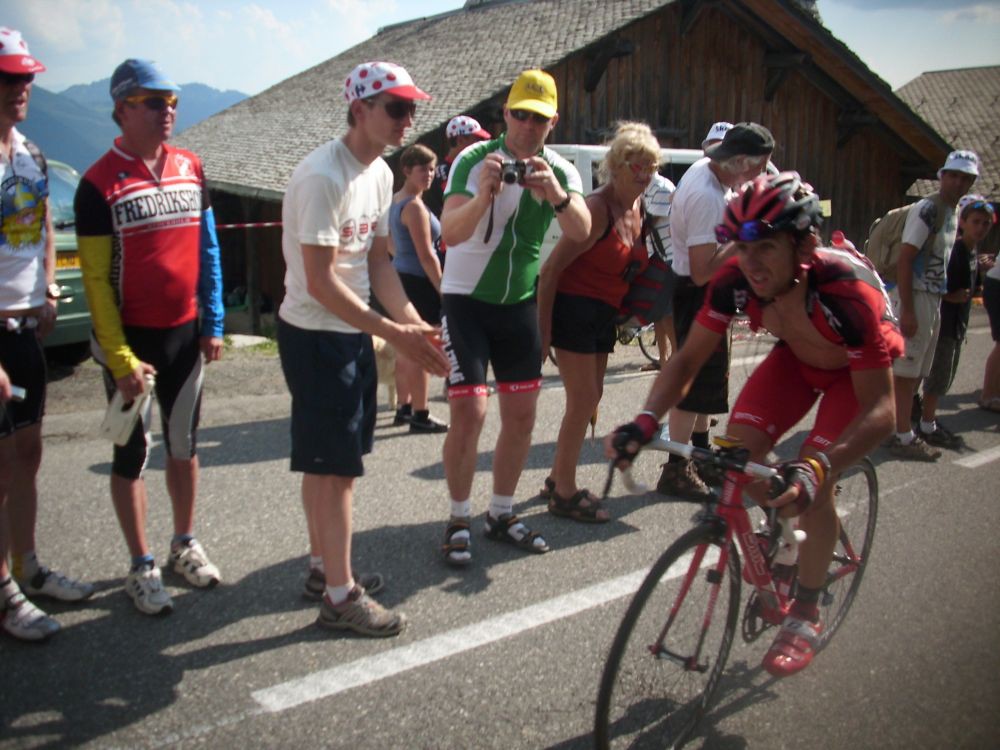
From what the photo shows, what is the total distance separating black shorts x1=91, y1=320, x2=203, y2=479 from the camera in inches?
139

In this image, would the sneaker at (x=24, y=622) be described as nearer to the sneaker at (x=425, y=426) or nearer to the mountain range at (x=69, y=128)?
the sneaker at (x=425, y=426)

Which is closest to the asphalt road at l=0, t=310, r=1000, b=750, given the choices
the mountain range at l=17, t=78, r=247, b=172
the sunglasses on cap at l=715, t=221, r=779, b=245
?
the sunglasses on cap at l=715, t=221, r=779, b=245

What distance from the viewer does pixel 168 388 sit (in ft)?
12.0

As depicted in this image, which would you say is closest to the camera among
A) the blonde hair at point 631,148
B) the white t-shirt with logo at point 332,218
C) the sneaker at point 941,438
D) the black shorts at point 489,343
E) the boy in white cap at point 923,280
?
the white t-shirt with logo at point 332,218

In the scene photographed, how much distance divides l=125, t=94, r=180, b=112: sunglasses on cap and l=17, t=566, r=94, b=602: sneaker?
192cm

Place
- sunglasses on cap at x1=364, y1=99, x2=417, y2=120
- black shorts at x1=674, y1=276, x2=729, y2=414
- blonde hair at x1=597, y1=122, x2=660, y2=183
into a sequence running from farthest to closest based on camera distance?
black shorts at x1=674, y1=276, x2=729, y2=414
blonde hair at x1=597, y1=122, x2=660, y2=183
sunglasses on cap at x1=364, y1=99, x2=417, y2=120

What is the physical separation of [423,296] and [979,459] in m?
4.21


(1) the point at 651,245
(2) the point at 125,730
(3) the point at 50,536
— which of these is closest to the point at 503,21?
(1) the point at 651,245

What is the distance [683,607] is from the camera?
9.34 ft

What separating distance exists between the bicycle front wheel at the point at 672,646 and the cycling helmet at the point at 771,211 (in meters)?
0.97

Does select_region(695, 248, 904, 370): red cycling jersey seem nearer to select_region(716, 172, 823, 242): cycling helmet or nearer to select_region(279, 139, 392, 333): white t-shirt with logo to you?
select_region(716, 172, 823, 242): cycling helmet

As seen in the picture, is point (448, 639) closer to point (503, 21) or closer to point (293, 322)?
point (293, 322)

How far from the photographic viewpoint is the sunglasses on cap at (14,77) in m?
3.14

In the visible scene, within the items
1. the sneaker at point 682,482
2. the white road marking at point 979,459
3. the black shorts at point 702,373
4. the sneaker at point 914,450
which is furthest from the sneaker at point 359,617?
the white road marking at point 979,459
